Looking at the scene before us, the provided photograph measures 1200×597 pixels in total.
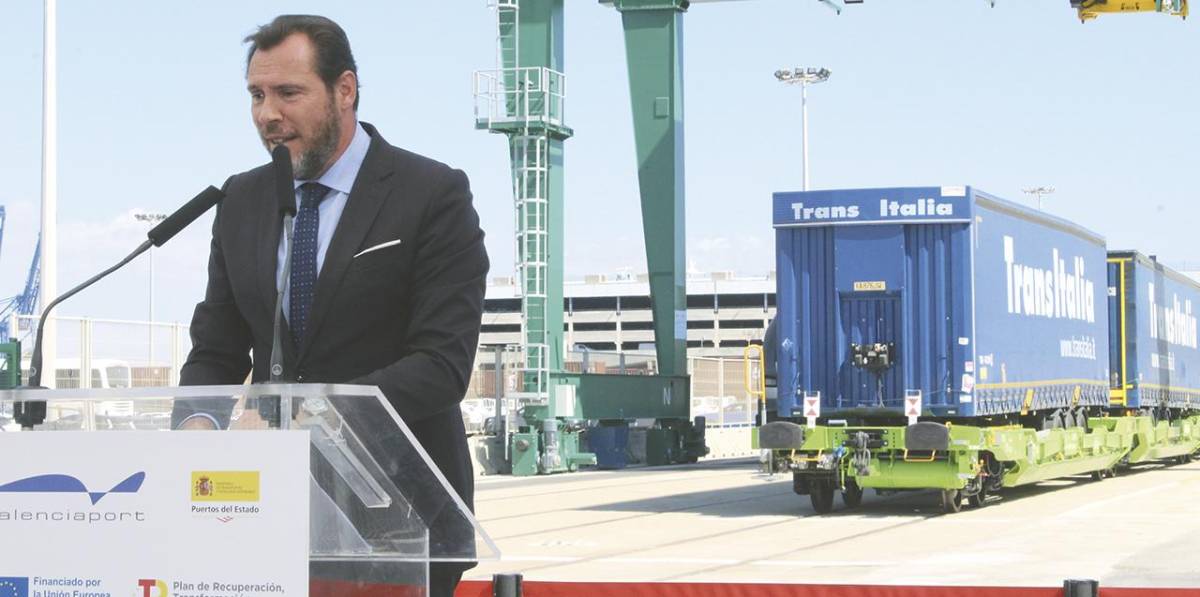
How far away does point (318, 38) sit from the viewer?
10.7ft

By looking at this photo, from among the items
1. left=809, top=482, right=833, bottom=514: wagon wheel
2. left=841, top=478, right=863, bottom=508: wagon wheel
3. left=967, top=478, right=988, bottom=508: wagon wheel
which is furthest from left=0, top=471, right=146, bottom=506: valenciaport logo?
left=841, top=478, right=863, bottom=508: wagon wheel

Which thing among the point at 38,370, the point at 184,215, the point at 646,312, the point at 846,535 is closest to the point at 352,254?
the point at 184,215

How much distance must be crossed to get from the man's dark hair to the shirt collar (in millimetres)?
162

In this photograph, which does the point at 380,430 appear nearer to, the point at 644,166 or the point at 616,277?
the point at 644,166

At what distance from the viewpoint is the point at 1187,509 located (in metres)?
20.5

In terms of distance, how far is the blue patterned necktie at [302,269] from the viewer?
3.26 m

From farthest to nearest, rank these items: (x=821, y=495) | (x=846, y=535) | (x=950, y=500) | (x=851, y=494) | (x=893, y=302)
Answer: (x=851, y=494), (x=821, y=495), (x=893, y=302), (x=950, y=500), (x=846, y=535)

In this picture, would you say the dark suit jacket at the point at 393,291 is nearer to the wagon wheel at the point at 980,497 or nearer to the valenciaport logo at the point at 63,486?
the valenciaport logo at the point at 63,486

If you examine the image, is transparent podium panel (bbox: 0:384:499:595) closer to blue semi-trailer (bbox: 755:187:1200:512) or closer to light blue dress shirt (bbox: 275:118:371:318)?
light blue dress shirt (bbox: 275:118:371:318)

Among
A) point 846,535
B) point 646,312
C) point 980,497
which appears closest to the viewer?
point 846,535

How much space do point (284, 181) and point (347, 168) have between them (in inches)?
12.1

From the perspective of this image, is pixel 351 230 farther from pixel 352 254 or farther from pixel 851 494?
pixel 851 494

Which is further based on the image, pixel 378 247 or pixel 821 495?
pixel 821 495

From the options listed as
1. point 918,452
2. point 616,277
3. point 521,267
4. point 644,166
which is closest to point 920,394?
point 918,452
